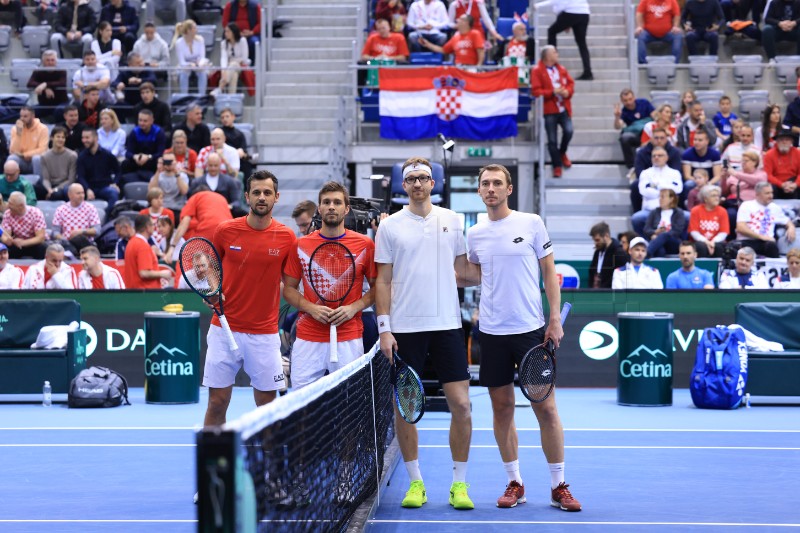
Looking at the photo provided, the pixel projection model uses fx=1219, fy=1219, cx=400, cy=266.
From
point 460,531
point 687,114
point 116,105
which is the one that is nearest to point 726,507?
point 460,531

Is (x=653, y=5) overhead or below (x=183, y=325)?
overhead

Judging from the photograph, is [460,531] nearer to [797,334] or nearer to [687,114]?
[797,334]

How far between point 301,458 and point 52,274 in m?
10.0

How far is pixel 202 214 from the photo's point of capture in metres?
14.4

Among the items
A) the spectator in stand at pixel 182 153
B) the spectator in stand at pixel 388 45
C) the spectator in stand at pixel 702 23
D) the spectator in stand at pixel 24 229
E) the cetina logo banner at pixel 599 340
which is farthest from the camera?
the spectator in stand at pixel 702 23

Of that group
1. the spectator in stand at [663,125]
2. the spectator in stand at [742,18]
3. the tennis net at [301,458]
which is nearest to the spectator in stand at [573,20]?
the spectator in stand at [663,125]

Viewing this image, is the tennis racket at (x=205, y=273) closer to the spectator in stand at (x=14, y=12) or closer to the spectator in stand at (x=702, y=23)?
the spectator in stand at (x=702, y=23)

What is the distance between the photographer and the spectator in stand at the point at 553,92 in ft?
60.6

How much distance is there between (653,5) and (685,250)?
777 centimetres

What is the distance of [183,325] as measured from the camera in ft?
40.9

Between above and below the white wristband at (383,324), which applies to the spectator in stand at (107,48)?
above

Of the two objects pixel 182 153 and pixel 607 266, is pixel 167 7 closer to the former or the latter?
pixel 182 153

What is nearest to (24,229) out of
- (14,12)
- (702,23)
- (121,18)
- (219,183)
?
(219,183)

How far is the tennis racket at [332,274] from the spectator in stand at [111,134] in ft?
41.0
